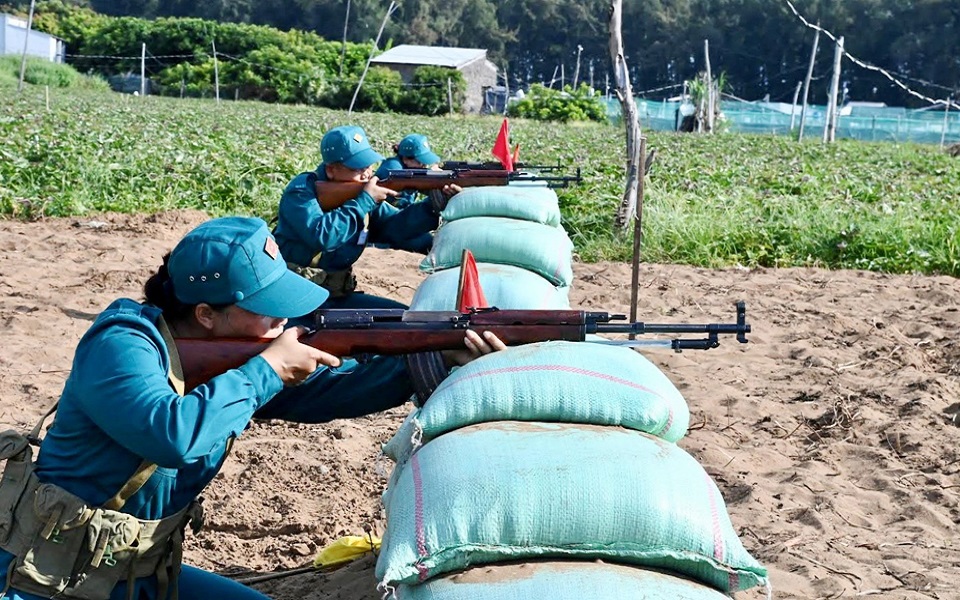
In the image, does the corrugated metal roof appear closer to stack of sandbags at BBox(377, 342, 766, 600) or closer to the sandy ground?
the sandy ground

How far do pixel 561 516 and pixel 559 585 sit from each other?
7.1 inches

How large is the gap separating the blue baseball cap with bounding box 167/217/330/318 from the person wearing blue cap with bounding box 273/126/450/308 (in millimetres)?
2521

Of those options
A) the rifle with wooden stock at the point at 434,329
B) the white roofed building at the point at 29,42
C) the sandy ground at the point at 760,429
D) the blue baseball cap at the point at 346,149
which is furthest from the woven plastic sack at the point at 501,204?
the white roofed building at the point at 29,42

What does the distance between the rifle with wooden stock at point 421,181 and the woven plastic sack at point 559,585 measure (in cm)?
329

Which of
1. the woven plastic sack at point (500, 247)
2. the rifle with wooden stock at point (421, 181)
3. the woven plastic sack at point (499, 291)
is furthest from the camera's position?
the woven plastic sack at point (500, 247)

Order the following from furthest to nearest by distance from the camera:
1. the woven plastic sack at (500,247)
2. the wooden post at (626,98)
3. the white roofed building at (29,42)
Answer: the white roofed building at (29,42)
the wooden post at (626,98)
the woven plastic sack at (500,247)

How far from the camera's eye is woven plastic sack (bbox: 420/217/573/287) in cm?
614

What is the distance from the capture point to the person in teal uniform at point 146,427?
234cm

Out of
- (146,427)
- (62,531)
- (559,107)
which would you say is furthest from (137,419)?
(559,107)

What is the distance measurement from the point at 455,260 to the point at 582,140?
19883mm

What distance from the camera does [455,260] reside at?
6164 millimetres

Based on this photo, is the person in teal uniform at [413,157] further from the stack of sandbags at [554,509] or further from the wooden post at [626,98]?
the stack of sandbags at [554,509]

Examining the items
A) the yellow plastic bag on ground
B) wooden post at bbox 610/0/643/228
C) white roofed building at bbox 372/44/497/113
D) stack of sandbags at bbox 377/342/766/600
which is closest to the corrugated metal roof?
white roofed building at bbox 372/44/497/113

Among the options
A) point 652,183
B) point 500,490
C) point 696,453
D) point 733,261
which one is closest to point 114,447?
point 500,490
